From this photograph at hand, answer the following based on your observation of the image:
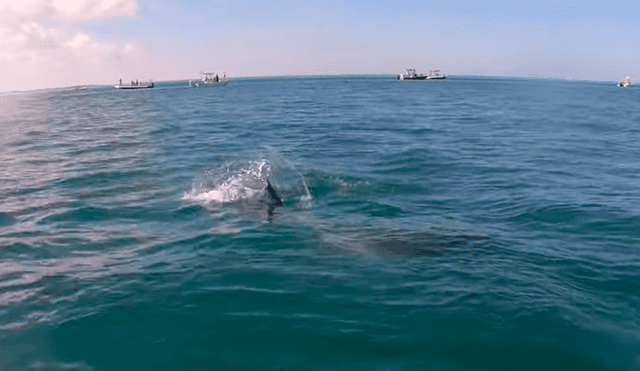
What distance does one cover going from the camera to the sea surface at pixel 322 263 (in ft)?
28.2

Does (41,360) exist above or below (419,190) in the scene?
below

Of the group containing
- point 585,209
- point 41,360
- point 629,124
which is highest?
point 629,124

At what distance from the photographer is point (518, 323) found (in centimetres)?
934

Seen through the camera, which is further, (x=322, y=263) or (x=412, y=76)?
(x=412, y=76)

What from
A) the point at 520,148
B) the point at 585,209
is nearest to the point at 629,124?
the point at 520,148

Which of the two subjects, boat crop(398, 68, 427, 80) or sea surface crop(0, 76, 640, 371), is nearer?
sea surface crop(0, 76, 640, 371)

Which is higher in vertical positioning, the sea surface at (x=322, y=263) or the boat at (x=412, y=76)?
the boat at (x=412, y=76)

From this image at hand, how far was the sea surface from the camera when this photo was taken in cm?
860

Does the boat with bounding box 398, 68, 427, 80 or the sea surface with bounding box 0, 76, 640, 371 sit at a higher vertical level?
the boat with bounding box 398, 68, 427, 80

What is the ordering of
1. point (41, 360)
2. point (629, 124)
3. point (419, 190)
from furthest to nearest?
point (629, 124)
point (419, 190)
point (41, 360)

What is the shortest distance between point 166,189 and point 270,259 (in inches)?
389

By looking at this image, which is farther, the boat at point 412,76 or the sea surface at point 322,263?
the boat at point 412,76

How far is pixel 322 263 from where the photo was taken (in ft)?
40.3

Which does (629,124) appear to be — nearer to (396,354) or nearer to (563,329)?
(563,329)
